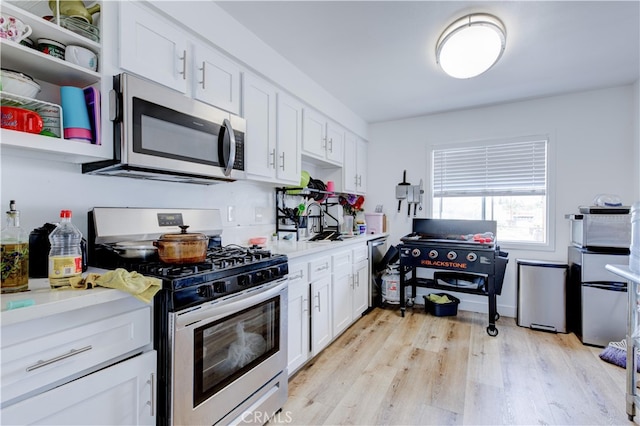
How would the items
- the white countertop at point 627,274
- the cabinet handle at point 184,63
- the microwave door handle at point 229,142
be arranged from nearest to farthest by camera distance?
the white countertop at point 627,274 → the cabinet handle at point 184,63 → the microwave door handle at point 229,142

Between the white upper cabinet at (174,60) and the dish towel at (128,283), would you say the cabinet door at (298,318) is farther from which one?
the white upper cabinet at (174,60)

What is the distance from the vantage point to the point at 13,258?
1.06 metres

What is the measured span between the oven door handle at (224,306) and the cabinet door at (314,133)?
1457mm

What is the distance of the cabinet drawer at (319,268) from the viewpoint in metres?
2.23

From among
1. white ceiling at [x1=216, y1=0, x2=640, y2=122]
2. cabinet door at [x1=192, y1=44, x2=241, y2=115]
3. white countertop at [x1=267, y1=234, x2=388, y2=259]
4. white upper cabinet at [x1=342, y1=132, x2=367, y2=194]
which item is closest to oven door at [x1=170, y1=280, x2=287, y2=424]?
white countertop at [x1=267, y1=234, x2=388, y2=259]

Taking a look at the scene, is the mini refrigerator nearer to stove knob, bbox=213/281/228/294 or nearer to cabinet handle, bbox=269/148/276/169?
cabinet handle, bbox=269/148/276/169

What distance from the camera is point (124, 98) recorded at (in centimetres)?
135

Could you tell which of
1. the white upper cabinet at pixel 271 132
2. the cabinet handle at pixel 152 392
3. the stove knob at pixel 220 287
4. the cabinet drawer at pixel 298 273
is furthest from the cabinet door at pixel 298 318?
the cabinet handle at pixel 152 392

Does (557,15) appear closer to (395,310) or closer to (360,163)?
(360,163)

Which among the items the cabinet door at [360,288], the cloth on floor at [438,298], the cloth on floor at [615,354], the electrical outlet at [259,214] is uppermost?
the electrical outlet at [259,214]

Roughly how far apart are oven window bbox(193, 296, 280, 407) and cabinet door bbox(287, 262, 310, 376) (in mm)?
263

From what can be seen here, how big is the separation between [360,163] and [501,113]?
165cm

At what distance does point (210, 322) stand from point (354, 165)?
108 inches

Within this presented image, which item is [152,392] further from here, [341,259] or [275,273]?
[341,259]
